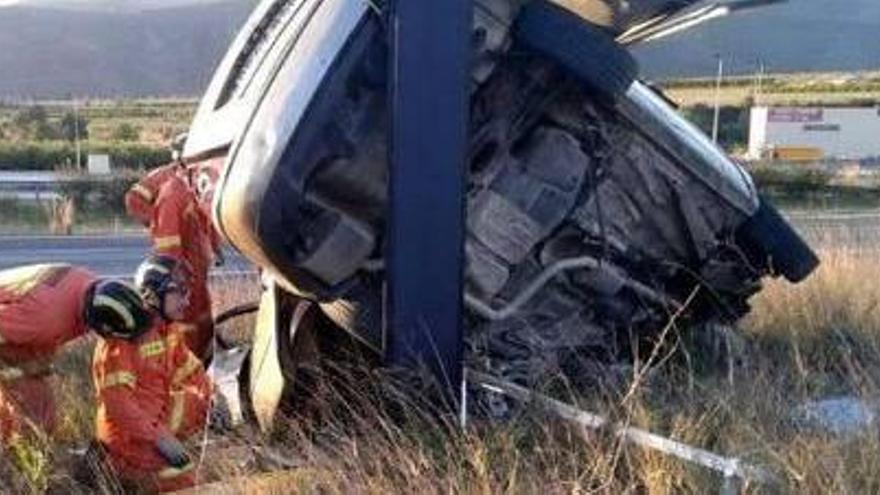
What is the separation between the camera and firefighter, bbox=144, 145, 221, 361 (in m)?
6.88

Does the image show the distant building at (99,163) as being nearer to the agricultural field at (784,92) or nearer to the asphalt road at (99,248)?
the asphalt road at (99,248)

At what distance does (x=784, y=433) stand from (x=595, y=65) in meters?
1.49

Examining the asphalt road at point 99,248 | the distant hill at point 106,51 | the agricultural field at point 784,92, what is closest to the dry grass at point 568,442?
the asphalt road at point 99,248

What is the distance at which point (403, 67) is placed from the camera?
4621 millimetres

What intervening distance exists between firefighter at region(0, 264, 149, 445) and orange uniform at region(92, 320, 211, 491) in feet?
0.49

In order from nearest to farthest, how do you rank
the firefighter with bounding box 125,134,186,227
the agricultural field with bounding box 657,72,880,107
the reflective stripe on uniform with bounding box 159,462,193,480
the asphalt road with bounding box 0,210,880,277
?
1. the reflective stripe on uniform with bounding box 159,462,193,480
2. the firefighter with bounding box 125,134,186,227
3. the asphalt road with bounding box 0,210,880,277
4. the agricultural field with bounding box 657,72,880,107

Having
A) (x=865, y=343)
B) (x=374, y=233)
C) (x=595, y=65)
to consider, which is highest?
(x=595, y=65)

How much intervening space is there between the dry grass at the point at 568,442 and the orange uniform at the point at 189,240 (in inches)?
34.8

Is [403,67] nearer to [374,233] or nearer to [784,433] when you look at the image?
[374,233]

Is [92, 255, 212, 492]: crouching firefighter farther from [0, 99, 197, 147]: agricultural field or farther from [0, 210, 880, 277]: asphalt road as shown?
[0, 99, 197, 147]: agricultural field

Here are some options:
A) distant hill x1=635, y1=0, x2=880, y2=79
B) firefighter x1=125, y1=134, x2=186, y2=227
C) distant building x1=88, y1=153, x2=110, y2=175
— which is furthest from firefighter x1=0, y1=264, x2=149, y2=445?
distant hill x1=635, y1=0, x2=880, y2=79

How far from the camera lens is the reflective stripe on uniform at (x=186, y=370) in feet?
17.1

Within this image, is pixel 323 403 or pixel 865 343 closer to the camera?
pixel 323 403

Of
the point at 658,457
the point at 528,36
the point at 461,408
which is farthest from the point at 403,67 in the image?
the point at 658,457
